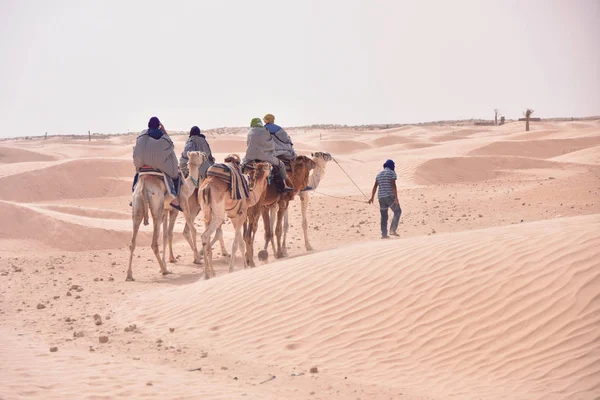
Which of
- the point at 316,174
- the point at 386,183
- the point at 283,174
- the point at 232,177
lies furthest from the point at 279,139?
the point at 386,183

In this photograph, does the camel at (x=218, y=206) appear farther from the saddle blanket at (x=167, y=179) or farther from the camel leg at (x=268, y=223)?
the saddle blanket at (x=167, y=179)

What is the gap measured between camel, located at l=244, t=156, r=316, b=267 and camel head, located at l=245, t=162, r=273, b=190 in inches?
18.8

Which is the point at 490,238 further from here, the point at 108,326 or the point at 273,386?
the point at 108,326

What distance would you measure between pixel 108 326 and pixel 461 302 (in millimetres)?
4495

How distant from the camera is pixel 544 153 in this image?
43000mm

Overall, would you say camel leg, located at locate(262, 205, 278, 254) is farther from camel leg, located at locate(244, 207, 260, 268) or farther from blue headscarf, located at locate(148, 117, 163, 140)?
blue headscarf, located at locate(148, 117, 163, 140)

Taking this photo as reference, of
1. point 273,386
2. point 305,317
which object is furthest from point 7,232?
point 273,386

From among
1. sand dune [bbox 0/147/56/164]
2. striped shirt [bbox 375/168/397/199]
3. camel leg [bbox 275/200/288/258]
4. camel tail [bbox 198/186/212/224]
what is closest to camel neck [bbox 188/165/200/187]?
camel tail [bbox 198/186/212/224]

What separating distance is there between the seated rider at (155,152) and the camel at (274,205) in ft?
5.20

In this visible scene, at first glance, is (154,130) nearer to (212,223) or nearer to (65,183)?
(212,223)

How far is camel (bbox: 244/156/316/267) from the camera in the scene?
13086 mm

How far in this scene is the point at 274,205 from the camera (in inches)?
556

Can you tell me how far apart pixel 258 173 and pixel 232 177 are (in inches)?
34.7

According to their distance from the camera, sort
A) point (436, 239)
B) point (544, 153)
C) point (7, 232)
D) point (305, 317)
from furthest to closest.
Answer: point (544, 153)
point (7, 232)
point (436, 239)
point (305, 317)
